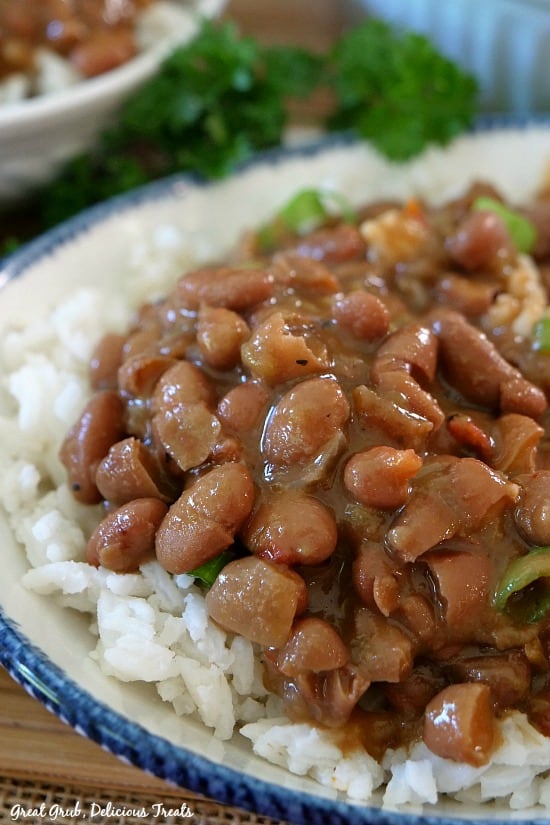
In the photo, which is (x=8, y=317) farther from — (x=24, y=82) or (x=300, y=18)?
(x=300, y=18)

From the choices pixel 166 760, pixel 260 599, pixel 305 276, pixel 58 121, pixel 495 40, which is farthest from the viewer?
pixel 495 40

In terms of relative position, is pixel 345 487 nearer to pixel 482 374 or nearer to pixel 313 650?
pixel 313 650

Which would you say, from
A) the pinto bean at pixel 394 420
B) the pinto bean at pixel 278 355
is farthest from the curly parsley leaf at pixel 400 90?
the pinto bean at pixel 394 420

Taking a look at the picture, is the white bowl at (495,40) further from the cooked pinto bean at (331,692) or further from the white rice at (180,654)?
the cooked pinto bean at (331,692)

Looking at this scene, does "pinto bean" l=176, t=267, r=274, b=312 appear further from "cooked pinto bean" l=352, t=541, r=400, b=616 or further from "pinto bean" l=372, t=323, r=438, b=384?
"cooked pinto bean" l=352, t=541, r=400, b=616

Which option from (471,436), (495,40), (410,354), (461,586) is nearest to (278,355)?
(410,354)

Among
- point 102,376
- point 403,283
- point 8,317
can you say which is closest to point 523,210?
point 403,283

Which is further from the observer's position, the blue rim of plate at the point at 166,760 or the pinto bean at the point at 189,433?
the pinto bean at the point at 189,433
